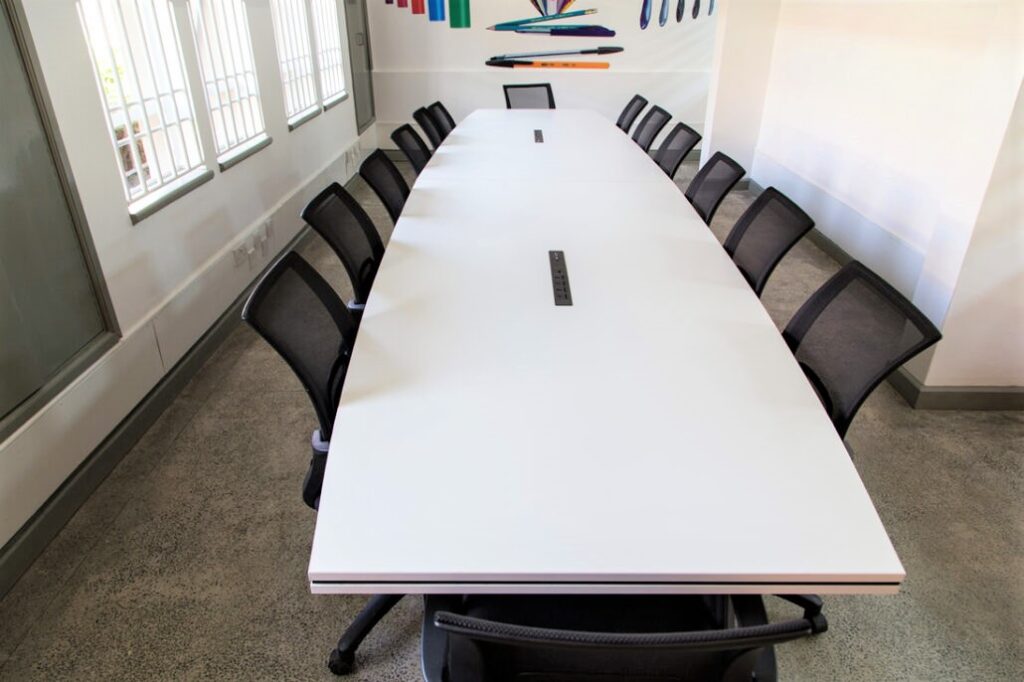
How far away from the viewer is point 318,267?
4117mm

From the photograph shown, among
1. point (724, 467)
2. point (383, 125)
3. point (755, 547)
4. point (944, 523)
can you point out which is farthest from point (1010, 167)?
point (383, 125)

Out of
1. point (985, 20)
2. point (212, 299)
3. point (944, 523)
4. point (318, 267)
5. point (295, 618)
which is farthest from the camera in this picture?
point (318, 267)

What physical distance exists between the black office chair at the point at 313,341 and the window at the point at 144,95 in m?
1.28

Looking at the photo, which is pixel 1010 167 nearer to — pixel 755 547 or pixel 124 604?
pixel 755 547

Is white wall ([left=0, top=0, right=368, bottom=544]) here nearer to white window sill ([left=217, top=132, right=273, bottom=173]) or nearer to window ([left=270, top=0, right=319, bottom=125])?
white window sill ([left=217, top=132, right=273, bottom=173])

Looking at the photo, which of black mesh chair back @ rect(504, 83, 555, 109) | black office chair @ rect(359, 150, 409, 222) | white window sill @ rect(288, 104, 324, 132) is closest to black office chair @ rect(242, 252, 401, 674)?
black office chair @ rect(359, 150, 409, 222)

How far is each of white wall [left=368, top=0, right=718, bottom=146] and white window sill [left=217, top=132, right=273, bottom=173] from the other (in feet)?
9.23

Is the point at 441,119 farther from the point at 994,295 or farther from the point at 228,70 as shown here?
the point at 994,295

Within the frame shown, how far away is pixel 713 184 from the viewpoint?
3084mm

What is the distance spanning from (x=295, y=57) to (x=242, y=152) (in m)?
1.40

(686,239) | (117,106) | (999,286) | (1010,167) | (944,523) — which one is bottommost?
(944,523)

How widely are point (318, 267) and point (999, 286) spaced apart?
351 centimetres

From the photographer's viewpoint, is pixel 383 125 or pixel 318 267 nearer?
pixel 318 267

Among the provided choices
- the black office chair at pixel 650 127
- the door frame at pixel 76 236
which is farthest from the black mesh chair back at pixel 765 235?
the door frame at pixel 76 236
